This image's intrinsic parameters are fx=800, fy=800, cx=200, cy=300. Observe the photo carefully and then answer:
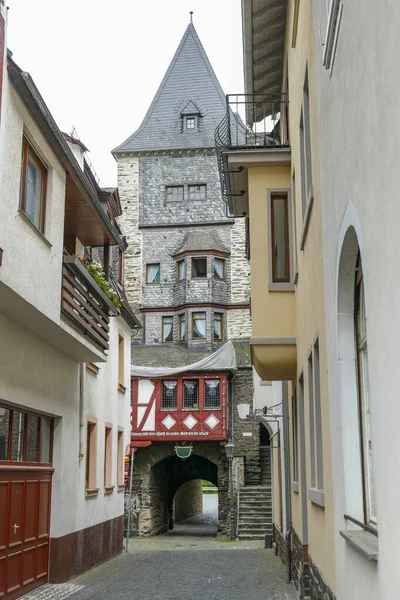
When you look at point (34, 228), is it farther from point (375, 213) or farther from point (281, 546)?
point (281, 546)

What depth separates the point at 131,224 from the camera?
41.8 metres

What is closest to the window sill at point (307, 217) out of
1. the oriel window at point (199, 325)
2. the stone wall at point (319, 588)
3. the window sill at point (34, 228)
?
the window sill at point (34, 228)

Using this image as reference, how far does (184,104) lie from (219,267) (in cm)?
1055

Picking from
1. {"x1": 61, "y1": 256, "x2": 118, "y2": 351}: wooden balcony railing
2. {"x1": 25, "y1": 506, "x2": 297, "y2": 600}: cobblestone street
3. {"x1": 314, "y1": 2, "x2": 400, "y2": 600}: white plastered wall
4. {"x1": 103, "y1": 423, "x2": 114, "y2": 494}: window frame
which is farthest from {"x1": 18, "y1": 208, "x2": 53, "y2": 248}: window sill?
{"x1": 103, "y1": 423, "x2": 114, "y2": 494}: window frame

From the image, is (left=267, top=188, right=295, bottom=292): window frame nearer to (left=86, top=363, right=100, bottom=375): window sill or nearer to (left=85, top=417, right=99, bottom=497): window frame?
(left=86, top=363, right=100, bottom=375): window sill

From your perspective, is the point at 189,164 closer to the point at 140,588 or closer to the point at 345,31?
the point at 140,588

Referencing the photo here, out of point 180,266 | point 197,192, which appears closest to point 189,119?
point 197,192

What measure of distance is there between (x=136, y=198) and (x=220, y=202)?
176 inches

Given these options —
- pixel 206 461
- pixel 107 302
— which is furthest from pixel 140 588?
pixel 206 461

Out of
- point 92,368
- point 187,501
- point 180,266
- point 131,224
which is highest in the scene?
point 131,224

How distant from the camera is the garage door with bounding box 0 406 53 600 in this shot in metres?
11.0

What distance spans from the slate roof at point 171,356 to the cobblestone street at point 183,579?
1645cm

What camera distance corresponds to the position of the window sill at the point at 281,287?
1156 cm

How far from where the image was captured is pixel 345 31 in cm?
500
